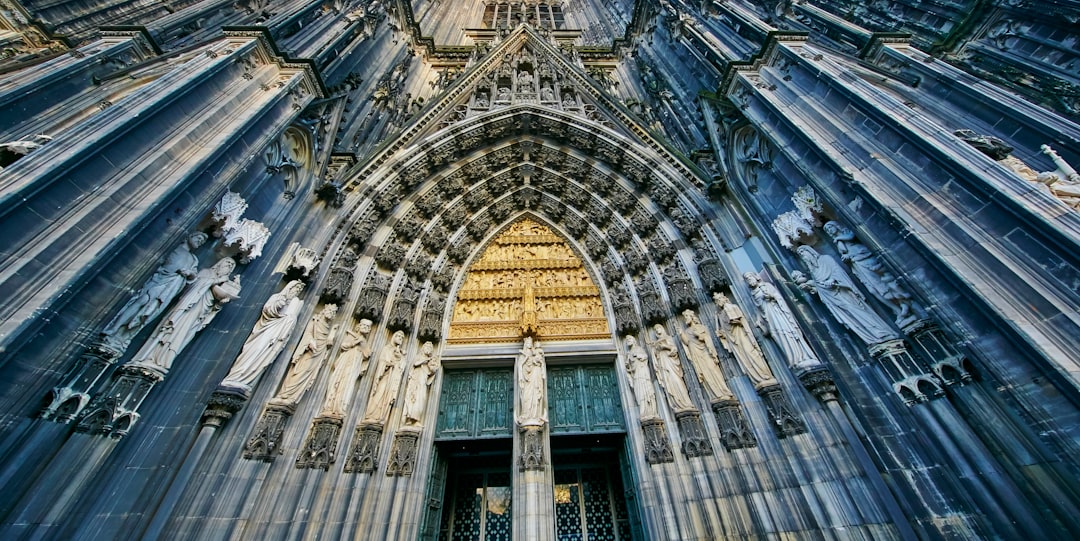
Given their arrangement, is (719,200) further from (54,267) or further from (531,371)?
(54,267)

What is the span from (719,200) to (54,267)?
25.2 feet

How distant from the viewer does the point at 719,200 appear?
642cm

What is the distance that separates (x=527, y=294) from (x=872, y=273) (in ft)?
17.3

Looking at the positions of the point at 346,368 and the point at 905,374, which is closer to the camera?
the point at 905,374

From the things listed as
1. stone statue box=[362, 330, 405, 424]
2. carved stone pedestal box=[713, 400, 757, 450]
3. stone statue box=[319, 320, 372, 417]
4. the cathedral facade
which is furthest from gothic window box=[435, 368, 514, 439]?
carved stone pedestal box=[713, 400, 757, 450]

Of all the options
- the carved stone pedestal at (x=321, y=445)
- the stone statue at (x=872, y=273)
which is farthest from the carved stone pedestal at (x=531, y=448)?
the stone statue at (x=872, y=273)

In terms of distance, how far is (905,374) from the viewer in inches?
140

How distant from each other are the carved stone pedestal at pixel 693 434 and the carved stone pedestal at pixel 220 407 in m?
5.29

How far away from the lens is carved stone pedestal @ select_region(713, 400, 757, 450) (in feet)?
15.3

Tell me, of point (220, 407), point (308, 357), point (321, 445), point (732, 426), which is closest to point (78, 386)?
point (220, 407)

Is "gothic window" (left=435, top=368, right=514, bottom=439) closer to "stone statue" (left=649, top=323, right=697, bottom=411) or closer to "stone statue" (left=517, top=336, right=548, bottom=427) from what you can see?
"stone statue" (left=517, top=336, right=548, bottom=427)

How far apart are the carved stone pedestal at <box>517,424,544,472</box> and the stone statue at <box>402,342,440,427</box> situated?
1486 millimetres

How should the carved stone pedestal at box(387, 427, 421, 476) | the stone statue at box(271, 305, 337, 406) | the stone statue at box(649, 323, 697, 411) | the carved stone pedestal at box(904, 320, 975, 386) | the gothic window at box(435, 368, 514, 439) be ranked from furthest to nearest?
the gothic window at box(435, 368, 514, 439), the stone statue at box(649, 323, 697, 411), the carved stone pedestal at box(387, 427, 421, 476), the stone statue at box(271, 305, 337, 406), the carved stone pedestal at box(904, 320, 975, 386)

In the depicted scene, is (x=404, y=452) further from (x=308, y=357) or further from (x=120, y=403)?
(x=120, y=403)
